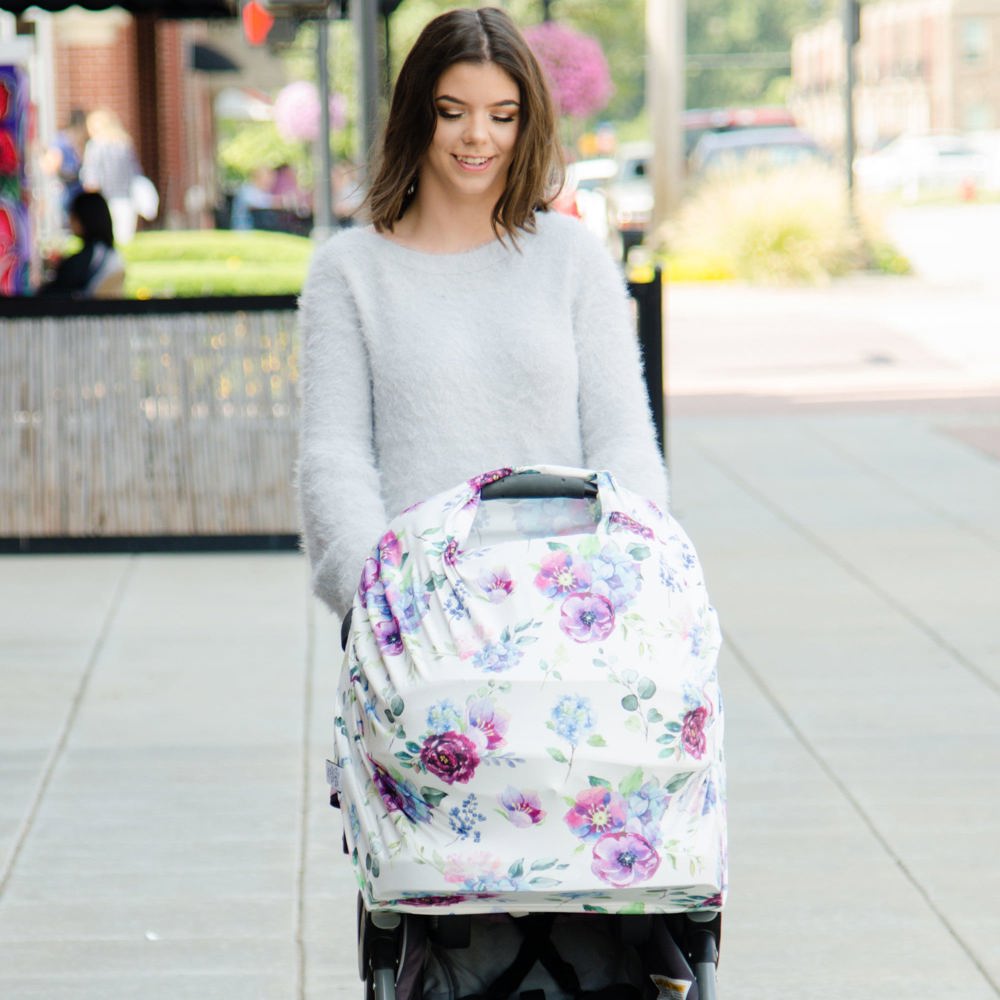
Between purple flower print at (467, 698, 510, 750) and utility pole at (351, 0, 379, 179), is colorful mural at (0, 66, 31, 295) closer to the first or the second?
utility pole at (351, 0, 379, 179)

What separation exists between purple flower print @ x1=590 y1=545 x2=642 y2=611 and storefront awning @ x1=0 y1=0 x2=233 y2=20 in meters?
8.35

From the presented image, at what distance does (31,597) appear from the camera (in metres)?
7.86

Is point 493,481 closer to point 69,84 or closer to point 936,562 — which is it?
point 936,562

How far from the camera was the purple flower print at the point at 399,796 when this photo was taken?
2502mm

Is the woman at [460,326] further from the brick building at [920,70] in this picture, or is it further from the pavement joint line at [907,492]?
the brick building at [920,70]

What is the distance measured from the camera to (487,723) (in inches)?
96.0

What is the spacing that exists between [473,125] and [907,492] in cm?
764

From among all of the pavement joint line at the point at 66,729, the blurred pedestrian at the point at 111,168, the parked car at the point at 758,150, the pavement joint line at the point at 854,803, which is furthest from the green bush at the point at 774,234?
the pavement joint line at the point at 854,803

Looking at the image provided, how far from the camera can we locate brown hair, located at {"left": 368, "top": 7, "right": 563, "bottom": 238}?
2.94 meters

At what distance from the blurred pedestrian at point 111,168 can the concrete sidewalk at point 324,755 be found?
34.7ft

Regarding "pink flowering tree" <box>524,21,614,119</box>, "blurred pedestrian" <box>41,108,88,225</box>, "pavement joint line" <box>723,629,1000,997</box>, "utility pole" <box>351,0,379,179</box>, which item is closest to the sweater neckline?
"pavement joint line" <box>723,629,1000,997</box>

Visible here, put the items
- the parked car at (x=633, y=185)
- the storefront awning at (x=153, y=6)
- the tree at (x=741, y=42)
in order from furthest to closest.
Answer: the tree at (x=741, y=42)
the parked car at (x=633, y=185)
the storefront awning at (x=153, y=6)

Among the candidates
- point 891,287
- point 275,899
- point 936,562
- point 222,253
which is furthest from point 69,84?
point 275,899

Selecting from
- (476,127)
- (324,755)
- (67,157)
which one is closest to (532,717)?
(476,127)
